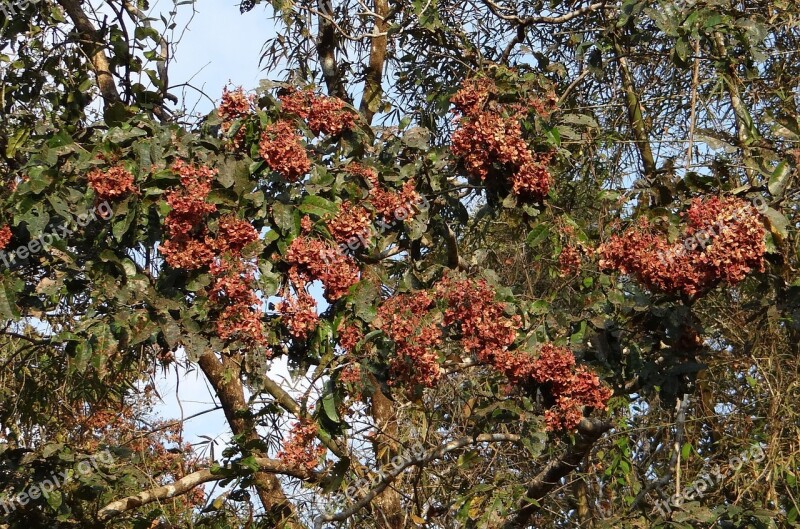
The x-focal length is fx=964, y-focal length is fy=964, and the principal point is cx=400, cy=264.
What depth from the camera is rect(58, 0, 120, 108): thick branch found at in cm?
430

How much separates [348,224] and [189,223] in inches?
18.8

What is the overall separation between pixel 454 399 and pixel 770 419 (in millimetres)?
1504

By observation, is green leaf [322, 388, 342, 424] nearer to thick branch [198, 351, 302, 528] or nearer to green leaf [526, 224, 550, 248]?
green leaf [526, 224, 550, 248]

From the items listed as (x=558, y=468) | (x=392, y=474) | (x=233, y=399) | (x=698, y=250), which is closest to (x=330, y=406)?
(x=392, y=474)

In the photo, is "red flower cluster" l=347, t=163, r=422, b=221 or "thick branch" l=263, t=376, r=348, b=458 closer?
"red flower cluster" l=347, t=163, r=422, b=221

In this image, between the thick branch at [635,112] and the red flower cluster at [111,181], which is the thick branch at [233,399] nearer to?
the red flower cluster at [111,181]

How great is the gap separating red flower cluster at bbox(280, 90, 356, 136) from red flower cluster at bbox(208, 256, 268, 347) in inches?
22.4

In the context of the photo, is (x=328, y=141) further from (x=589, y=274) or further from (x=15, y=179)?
(x=15, y=179)

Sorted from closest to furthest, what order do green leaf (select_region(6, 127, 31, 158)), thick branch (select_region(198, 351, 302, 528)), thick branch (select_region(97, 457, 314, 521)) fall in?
1. thick branch (select_region(97, 457, 314, 521))
2. green leaf (select_region(6, 127, 31, 158))
3. thick branch (select_region(198, 351, 302, 528))

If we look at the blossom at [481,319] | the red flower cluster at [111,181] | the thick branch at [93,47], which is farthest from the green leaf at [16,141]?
the blossom at [481,319]

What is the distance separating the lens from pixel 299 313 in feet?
9.33

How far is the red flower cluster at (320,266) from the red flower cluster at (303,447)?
0.45m

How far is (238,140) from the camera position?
3.07 meters

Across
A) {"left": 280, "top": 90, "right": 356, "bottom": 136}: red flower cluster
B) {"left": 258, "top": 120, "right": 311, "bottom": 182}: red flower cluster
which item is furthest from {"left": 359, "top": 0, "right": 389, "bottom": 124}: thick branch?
{"left": 258, "top": 120, "right": 311, "bottom": 182}: red flower cluster
